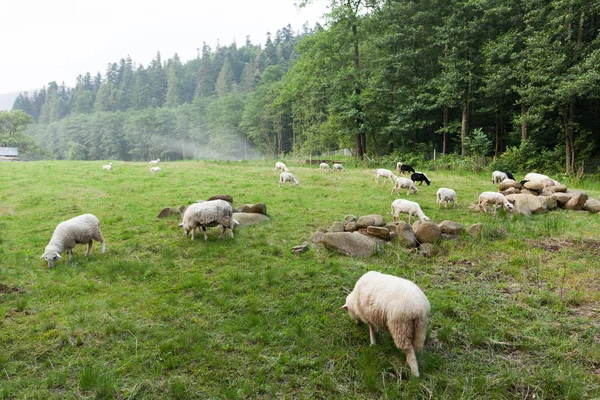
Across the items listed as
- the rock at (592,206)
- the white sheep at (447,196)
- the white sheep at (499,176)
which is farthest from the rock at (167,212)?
the white sheep at (499,176)

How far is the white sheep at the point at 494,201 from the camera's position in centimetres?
1191

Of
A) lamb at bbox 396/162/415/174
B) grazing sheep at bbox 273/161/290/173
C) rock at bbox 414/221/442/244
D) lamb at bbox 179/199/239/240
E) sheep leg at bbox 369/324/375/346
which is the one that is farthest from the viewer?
grazing sheep at bbox 273/161/290/173

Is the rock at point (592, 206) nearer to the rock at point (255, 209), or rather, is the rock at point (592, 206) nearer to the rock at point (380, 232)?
the rock at point (380, 232)

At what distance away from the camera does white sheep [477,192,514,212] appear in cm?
1191

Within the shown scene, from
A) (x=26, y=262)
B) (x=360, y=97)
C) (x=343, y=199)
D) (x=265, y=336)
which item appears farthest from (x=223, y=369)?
(x=360, y=97)

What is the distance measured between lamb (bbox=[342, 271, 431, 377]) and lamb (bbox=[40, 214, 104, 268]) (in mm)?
7437

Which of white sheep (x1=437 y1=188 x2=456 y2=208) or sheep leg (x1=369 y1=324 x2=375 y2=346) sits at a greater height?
white sheep (x1=437 y1=188 x2=456 y2=208)

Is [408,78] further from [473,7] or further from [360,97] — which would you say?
[473,7]

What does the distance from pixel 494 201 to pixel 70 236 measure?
541 inches

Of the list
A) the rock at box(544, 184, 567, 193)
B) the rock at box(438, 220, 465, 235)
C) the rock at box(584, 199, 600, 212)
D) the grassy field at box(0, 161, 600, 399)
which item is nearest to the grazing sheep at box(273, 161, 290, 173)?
the grassy field at box(0, 161, 600, 399)

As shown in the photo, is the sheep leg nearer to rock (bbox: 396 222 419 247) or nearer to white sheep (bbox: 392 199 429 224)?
rock (bbox: 396 222 419 247)

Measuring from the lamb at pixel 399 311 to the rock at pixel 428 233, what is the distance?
428cm

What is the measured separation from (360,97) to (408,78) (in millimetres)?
4714

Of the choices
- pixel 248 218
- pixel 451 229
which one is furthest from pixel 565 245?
pixel 248 218
